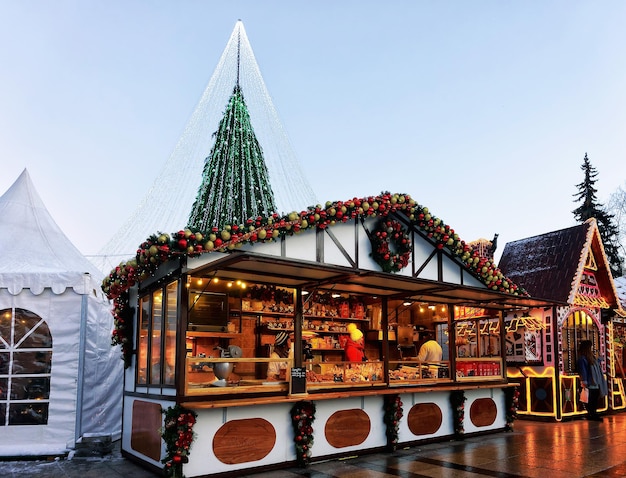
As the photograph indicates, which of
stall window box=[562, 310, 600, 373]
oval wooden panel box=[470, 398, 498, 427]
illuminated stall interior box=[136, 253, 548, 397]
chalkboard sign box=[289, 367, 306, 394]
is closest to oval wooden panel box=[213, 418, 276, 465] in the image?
illuminated stall interior box=[136, 253, 548, 397]

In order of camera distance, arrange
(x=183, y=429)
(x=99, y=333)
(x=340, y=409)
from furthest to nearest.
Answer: (x=99, y=333)
(x=340, y=409)
(x=183, y=429)

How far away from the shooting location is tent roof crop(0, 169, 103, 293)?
9.83 meters

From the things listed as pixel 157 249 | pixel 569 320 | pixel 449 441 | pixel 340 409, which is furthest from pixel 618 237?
pixel 157 249

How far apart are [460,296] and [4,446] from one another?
837cm

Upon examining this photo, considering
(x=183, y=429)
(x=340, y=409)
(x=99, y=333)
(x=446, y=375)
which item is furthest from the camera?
(x=446, y=375)

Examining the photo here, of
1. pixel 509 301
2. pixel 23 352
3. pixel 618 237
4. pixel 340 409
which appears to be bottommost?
pixel 340 409

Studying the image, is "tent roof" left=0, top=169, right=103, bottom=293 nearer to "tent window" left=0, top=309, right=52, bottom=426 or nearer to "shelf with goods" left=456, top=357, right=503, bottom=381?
"tent window" left=0, top=309, right=52, bottom=426

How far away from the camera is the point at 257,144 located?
1494 cm

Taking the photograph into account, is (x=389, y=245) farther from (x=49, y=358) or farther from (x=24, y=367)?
(x=24, y=367)

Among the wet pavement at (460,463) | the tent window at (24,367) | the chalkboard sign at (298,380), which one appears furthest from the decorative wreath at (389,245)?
the tent window at (24,367)

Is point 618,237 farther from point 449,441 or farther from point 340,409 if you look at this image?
point 340,409

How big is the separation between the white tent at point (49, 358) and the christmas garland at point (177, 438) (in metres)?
2.92

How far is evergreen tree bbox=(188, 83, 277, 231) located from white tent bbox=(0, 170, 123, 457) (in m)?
4.42

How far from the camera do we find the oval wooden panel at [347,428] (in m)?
9.02
